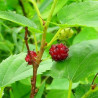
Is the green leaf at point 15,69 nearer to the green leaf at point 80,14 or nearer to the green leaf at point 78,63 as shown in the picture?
the green leaf at point 78,63

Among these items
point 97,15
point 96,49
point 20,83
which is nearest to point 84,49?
point 96,49

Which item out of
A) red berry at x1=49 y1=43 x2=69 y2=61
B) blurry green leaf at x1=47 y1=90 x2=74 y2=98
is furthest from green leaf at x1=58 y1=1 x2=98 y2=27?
blurry green leaf at x1=47 y1=90 x2=74 y2=98

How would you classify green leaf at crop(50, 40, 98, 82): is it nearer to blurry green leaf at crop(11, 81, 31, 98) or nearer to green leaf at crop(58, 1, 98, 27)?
green leaf at crop(58, 1, 98, 27)

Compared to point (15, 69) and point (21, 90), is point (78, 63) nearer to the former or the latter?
point (15, 69)

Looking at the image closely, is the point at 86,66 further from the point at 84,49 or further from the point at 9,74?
the point at 9,74

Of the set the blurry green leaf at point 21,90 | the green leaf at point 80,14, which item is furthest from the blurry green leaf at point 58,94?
the green leaf at point 80,14
